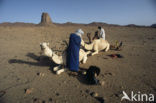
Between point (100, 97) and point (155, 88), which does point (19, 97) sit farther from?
point (155, 88)

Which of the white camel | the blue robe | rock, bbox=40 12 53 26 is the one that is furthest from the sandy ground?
rock, bbox=40 12 53 26

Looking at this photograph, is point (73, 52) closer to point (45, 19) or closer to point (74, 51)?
point (74, 51)

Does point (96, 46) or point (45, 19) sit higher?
point (45, 19)

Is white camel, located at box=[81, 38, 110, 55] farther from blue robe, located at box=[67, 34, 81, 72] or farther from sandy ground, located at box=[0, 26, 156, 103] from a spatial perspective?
blue robe, located at box=[67, 34, 81, 72]

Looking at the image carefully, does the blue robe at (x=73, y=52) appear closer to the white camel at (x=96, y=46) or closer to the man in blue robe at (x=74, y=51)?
the man in blue robe at (x=74, y=51)

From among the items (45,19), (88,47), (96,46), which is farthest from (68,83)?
(45,19)

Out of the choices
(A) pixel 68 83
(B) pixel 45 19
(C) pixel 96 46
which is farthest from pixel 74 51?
(B) pixel 45 19

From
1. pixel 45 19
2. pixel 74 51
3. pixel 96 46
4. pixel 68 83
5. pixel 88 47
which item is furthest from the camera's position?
pixel 45 19

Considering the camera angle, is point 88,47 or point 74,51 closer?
point 74,51

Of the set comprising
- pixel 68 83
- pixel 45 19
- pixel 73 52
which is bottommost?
pixel 68 83

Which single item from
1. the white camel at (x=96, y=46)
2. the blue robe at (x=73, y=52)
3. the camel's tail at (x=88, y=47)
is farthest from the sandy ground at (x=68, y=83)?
the white camel at (x=96, y=46)

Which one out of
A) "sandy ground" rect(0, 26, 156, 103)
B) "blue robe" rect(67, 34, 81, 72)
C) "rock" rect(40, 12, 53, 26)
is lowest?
"sandy ground" rect(0, 26, 156, 103)

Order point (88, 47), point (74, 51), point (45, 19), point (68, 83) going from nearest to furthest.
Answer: point (68, 83)
point (74, 51)
point (88, 47)
point (45, 19)

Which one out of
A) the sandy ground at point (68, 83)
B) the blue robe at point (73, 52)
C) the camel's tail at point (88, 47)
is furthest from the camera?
the camel's tail at point (88, 47)
